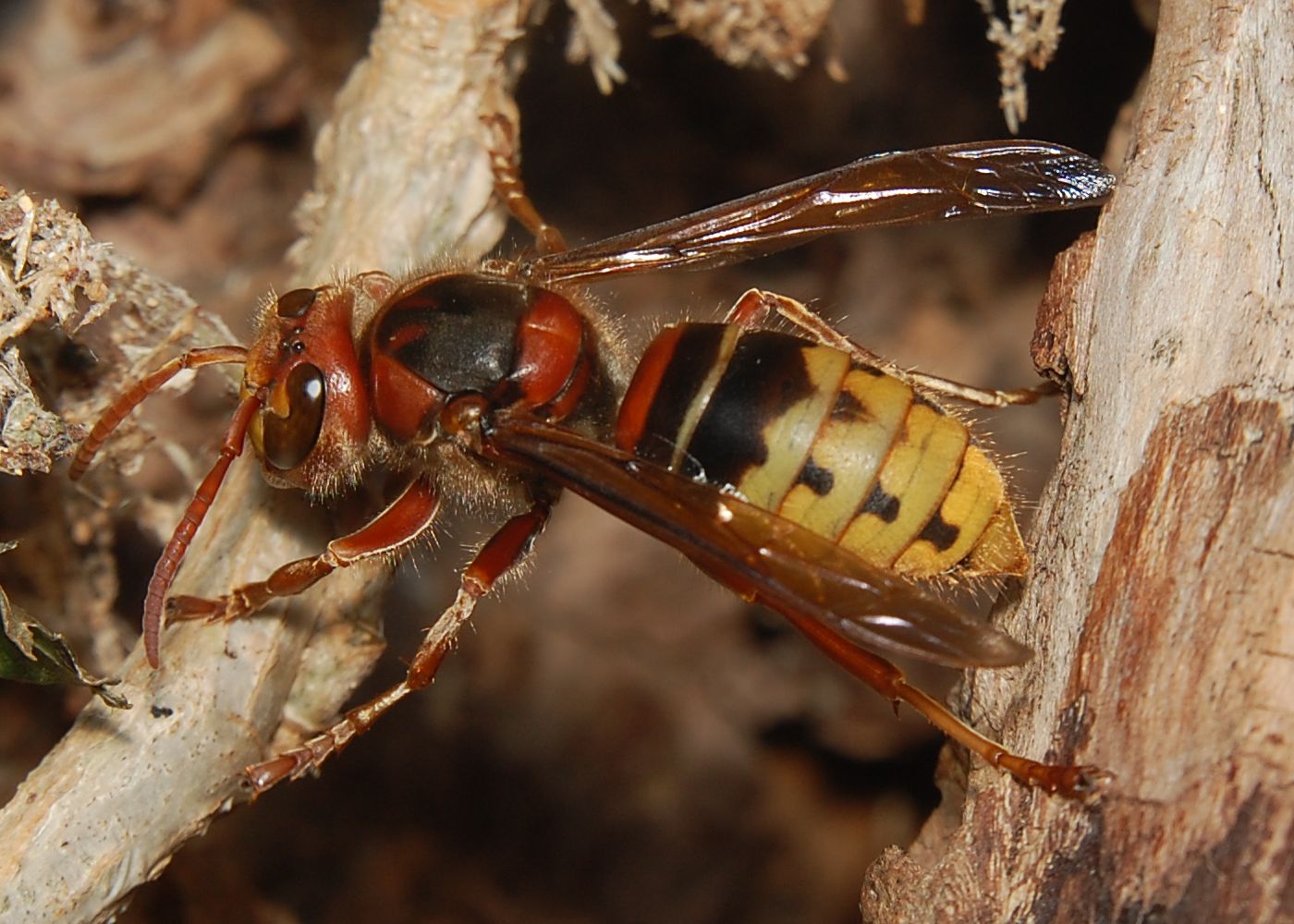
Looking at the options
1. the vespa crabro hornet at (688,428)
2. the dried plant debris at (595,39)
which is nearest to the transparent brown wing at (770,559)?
the vespa crabro hornet at (688,428)

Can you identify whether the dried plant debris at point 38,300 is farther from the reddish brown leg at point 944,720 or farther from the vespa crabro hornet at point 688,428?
the reddish brown leg at point 944,720

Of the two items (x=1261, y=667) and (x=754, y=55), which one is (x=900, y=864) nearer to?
(x=1261, y=667)

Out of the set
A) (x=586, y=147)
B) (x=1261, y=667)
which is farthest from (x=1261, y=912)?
(x=586, y=147)

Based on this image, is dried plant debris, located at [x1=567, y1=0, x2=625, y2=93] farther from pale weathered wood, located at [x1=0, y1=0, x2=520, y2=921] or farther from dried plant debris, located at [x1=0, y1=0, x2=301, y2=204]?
dried plant debris, located at [x1=0, y1=0, x2=301, y2=204]


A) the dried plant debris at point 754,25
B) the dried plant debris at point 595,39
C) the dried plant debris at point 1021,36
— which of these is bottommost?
the dried plant debris at point 595,39

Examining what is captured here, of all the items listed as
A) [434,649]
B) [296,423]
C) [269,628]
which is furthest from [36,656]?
[434,649]

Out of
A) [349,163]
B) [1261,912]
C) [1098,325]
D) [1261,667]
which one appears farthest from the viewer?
[349,163]

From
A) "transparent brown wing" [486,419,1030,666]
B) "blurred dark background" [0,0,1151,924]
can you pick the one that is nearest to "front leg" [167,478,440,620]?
"transparent brown wing" [486,419,1030,666]

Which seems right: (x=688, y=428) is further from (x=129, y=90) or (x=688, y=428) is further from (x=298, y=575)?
(x=129, y=90)
